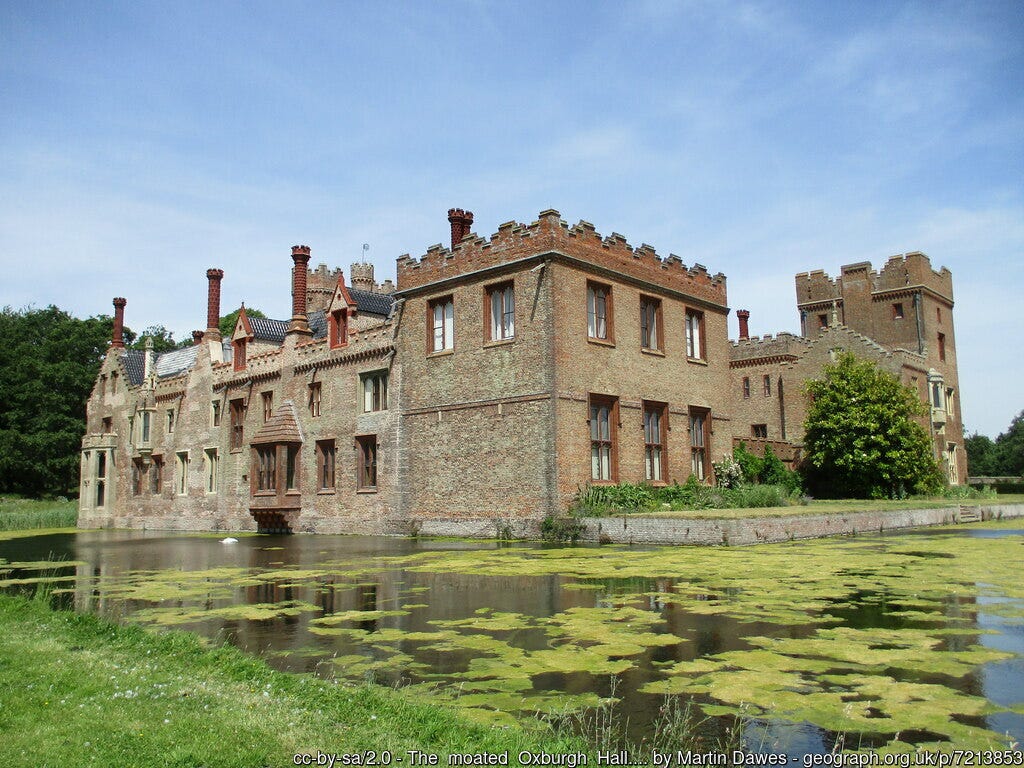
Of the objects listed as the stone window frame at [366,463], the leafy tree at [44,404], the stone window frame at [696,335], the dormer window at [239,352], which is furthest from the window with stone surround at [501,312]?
the leafy tree at [44,404]

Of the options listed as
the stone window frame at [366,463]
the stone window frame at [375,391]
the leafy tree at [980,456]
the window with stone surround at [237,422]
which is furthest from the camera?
the leafy tree at [980,456]

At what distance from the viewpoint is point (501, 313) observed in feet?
77.7

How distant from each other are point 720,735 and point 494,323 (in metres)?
19.6

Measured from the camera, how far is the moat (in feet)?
17.3

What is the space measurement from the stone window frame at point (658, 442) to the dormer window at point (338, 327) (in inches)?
462

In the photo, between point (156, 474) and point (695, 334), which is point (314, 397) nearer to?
point (695, 334)

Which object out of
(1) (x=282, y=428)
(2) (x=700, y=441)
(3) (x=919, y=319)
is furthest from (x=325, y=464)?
(3) (x=919, y=319)

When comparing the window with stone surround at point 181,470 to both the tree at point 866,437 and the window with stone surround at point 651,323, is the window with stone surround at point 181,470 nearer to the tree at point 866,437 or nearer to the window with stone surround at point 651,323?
the window with stone surround at point 651,323

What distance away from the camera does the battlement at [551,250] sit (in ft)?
74.2

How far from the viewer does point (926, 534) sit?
63.6ft

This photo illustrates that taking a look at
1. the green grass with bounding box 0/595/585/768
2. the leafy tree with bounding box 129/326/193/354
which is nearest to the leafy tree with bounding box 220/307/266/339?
the leafy tree with bounding box 129/326/193/354

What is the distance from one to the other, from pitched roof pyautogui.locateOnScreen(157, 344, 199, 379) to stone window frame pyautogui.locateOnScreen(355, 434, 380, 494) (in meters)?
19.7

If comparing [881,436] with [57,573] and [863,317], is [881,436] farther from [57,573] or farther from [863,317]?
[57,573]

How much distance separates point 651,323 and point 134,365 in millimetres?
33664
